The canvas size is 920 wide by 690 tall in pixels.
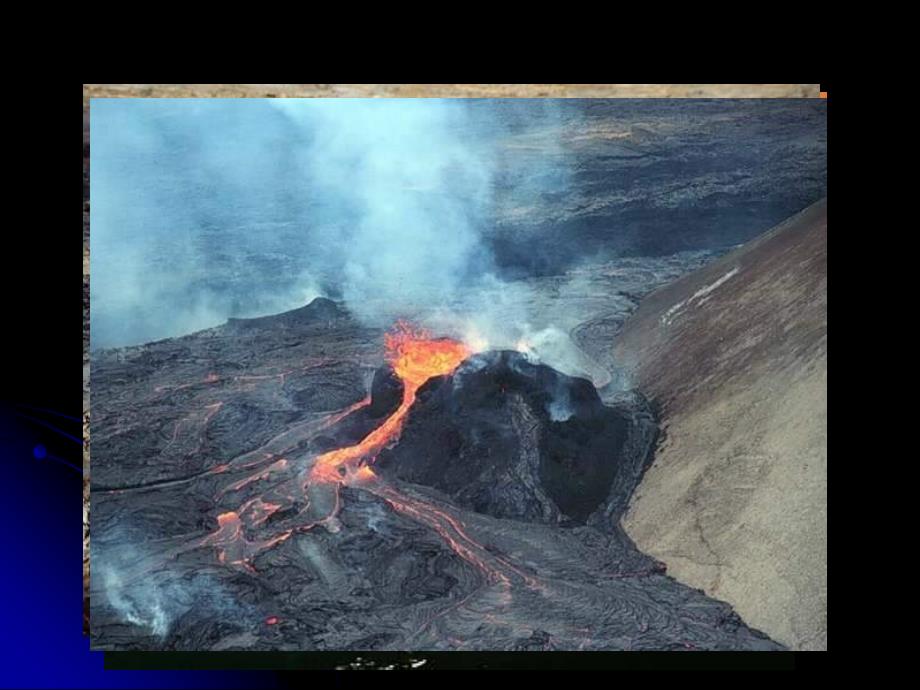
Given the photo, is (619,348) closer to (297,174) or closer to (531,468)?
(531,468)

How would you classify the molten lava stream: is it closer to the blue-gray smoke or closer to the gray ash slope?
the gray ash slope

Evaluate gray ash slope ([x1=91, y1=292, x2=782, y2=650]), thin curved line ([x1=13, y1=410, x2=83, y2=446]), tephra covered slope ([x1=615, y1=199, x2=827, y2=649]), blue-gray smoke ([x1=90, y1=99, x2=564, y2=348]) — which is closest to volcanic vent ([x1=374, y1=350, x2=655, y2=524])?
gray ash slope ([x1=91, y1=292, x2=782, y2=650])

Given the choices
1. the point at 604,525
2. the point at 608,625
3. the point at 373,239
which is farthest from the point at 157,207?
the point at 608,625

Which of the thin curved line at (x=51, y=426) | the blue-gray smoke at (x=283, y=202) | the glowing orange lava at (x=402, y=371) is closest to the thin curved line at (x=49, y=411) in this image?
the thin curved line at (x=51, y=426)

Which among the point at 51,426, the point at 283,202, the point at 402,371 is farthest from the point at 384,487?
the point at 51,426

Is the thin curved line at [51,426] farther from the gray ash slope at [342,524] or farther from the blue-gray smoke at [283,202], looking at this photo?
the blue-gray smoke at [283,202]
